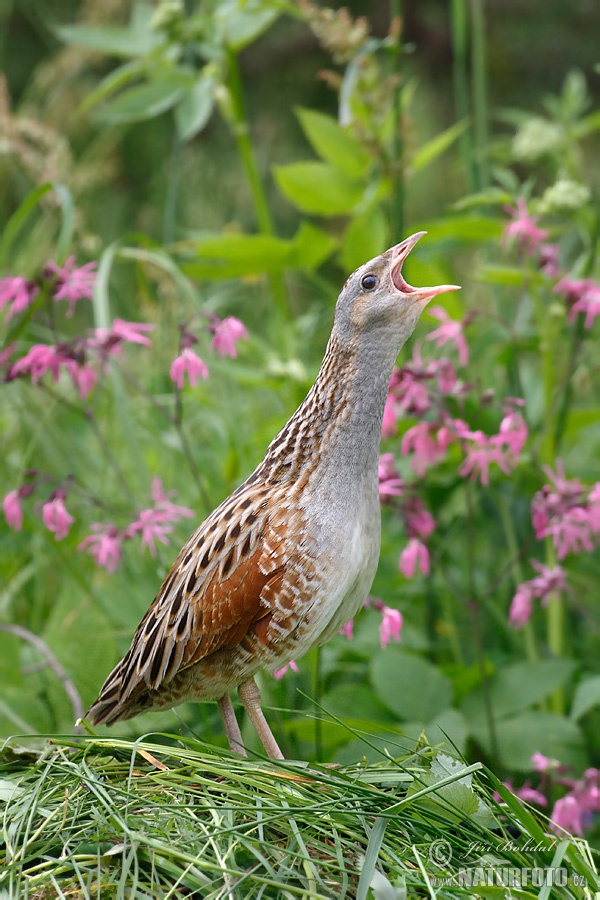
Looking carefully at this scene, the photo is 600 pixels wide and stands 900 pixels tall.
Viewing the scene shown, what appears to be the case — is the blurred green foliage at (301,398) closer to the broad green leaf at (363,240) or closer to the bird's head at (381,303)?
the broad green leaf at (363,240)

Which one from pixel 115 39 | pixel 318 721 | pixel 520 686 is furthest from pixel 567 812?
pixel 115 39

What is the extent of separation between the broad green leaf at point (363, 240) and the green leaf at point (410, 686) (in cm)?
112

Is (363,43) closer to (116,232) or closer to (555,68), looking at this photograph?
(116,232)

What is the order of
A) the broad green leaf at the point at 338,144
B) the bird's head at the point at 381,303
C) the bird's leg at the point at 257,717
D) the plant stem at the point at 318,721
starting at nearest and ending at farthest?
1. the bird's head at the point at 381,303
2. the bird's leg at the point at 257,717
3. the plant stem at the point at 318,721
4. the broad green leaf at the point at 338,144

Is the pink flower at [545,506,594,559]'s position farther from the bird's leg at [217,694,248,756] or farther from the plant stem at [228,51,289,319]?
the plant stem at [228,51,289,319]

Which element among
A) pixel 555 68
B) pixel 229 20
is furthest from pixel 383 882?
pixel 555 68

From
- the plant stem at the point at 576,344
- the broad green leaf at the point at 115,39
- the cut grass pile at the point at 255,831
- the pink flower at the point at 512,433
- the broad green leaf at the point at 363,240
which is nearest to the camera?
the cut grass pile at the point at 255,831

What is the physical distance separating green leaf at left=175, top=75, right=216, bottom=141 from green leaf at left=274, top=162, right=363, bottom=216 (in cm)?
28

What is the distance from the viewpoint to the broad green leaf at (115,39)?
3.41m

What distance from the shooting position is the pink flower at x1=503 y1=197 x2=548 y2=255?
277cm

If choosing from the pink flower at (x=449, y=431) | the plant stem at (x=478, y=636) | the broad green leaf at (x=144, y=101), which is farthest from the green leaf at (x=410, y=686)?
the broad green leaf at (x=144, y=101)

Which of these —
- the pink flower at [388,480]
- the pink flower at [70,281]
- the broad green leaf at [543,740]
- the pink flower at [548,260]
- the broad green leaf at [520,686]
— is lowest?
the broad green leaf at [543,740]

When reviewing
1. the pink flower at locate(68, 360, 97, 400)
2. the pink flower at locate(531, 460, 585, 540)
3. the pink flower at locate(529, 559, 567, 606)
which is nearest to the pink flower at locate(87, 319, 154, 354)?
the pink flower at locate(68, 360, 97, 400)

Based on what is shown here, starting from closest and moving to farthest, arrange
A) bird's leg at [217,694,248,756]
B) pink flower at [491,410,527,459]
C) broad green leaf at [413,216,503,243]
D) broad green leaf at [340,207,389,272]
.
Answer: bird's leg at [217,694,248,756], pink flower at [491,410,527,459], broad green leaf at [413,216,503,243], broad green leaf at [340,207,389,272]
